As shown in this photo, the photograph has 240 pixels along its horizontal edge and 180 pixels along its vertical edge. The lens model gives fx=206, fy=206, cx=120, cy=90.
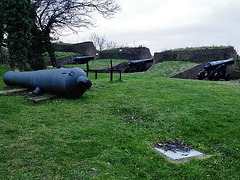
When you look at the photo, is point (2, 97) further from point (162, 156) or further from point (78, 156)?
point (162, 156)

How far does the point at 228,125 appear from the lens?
15.9ft

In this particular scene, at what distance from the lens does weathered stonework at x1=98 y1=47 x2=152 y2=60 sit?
2725cm

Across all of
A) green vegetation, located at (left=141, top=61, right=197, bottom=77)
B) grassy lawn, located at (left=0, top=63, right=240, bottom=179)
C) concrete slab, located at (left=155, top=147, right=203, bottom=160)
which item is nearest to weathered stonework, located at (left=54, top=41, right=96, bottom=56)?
green vegetation, located at (left=141, top=61, right=197, bottom=77)

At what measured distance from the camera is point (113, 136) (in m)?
4.04

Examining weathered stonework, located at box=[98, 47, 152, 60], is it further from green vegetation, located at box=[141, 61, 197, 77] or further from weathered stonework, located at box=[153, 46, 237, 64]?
green vegetation, located at box=[141, 61, 197, 77]

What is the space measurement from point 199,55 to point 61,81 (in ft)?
59.6

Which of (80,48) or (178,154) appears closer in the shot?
(178,154)

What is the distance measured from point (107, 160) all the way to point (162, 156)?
0.91 m

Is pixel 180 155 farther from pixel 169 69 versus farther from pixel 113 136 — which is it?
pixel 169 69

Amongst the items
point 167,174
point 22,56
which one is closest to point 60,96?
point 167,174

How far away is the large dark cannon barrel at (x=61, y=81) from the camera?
6.21 meters

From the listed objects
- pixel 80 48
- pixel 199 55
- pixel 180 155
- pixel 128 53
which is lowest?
pixel 180 155

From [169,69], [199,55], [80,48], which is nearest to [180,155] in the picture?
[169,69]

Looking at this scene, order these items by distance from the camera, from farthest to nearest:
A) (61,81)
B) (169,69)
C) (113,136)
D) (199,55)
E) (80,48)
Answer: (80,48)
(199,55)
(169,69)
(61,81)
(113,136)
